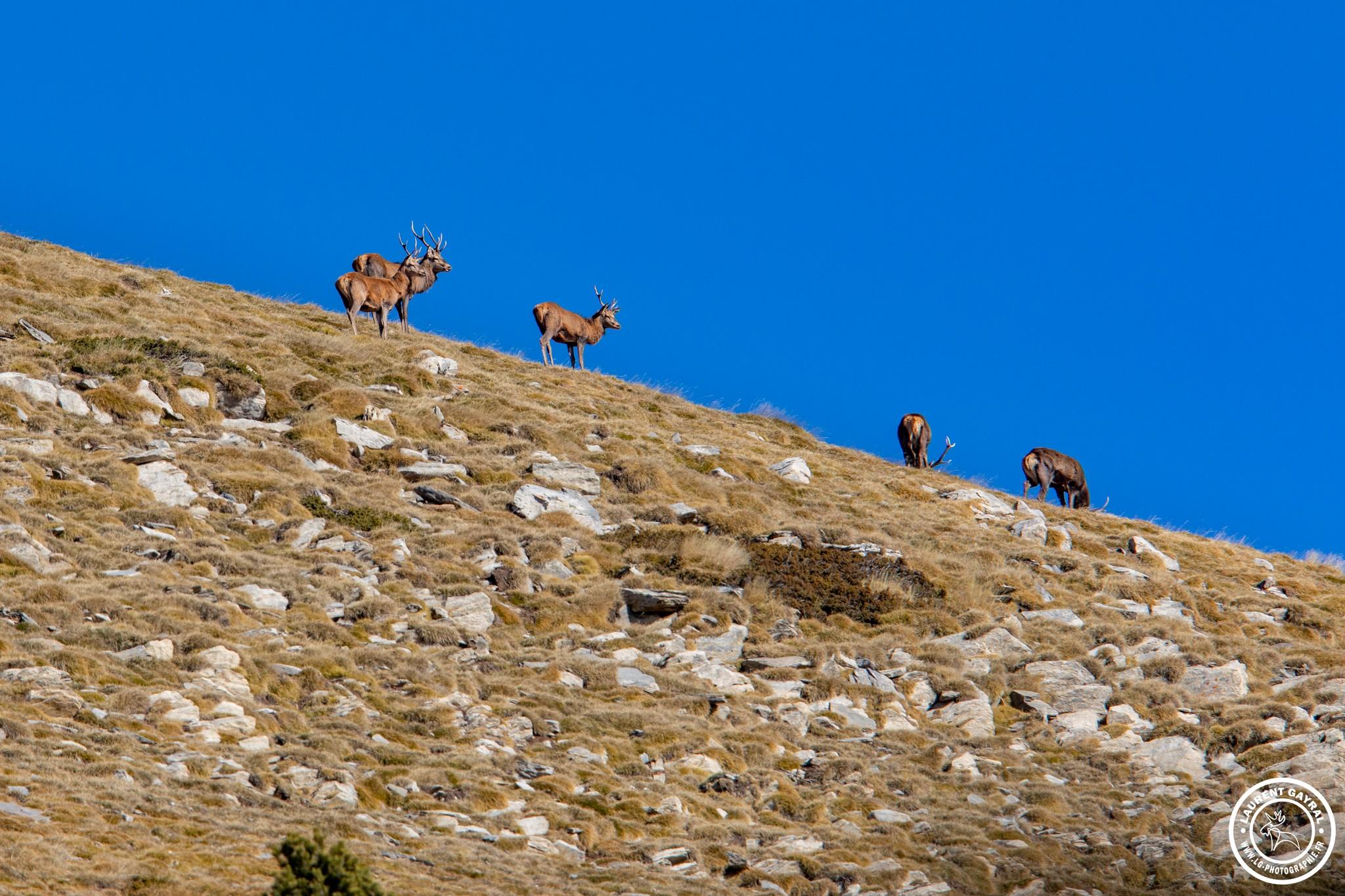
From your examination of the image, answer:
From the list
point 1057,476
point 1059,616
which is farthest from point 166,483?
point 1057,476

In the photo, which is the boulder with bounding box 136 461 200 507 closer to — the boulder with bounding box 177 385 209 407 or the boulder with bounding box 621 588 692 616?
the boulder with bounding box 177 385 209 407

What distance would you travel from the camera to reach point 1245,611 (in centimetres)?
2161

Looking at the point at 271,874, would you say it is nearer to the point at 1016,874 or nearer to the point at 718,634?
the point at 1016,874

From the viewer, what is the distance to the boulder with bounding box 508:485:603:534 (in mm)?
20328

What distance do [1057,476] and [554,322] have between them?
13.5 meters

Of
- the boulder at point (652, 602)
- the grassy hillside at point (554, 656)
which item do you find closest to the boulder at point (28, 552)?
the grassy hillside at point (554, 656)

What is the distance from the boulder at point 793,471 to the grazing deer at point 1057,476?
682cm

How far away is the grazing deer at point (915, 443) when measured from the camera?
3153 centimetres

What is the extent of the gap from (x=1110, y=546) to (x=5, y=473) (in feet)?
62.9

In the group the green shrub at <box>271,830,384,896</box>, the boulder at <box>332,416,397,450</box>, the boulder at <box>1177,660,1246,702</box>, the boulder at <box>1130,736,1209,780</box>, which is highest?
the boulder at <box>332,416,397,450</box>

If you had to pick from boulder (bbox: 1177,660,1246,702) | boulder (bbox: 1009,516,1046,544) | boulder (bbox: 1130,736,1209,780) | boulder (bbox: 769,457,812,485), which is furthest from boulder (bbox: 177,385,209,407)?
boulder (bbox: 1177,660,1246,702)

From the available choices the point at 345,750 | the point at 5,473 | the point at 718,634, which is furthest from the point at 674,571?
the point at 5,473

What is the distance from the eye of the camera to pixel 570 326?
35.1 metres

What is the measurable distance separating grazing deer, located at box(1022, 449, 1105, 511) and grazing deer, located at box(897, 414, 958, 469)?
6.55 feet
